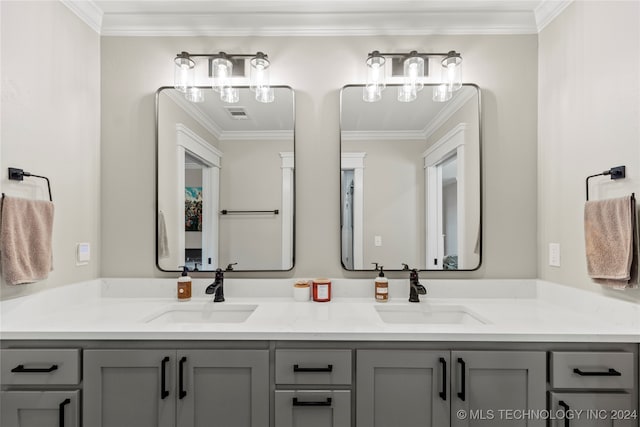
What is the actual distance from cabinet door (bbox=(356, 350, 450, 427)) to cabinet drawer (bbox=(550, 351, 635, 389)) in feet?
1.42

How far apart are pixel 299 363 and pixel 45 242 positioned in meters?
1.28

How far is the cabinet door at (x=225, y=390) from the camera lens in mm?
1349

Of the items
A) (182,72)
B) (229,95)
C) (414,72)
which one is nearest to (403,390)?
(414,72)

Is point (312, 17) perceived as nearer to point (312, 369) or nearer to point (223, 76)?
point (223, 76)

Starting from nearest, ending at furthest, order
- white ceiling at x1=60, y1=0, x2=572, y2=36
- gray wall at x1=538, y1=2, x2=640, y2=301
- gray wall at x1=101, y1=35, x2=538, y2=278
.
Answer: gray wall at x1=538, y1=2, x2=640, y2=301
white ceiling at x1=60, y1=0, x2=572, y2=36
gray wall at x1=101, y1=35, x2=538, y2=278

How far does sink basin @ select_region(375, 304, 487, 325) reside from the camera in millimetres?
1804

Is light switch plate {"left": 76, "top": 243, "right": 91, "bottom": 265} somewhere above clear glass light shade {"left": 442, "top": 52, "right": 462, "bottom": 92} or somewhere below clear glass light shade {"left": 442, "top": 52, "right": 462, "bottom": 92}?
below

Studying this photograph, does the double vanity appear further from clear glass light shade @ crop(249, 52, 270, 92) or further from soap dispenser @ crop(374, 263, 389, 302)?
clear glass light shade @ crop(249, 52, 270, 92)

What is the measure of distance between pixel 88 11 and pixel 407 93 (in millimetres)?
1820

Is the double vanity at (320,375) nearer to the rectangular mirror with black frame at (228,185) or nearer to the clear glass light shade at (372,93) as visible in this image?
the rectangular mirror with black frame at (228,185)

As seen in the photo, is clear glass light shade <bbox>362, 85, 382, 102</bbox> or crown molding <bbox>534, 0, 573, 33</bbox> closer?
crown molding <bbox>534, 0, 573, 33</bbox>

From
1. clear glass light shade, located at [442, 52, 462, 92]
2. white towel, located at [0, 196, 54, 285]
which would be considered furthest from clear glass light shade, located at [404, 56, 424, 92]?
white towel, located at [0, 196, 54, 285]

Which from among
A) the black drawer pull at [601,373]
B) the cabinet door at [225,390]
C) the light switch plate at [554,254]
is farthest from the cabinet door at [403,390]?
the light switch plate at [554,254]

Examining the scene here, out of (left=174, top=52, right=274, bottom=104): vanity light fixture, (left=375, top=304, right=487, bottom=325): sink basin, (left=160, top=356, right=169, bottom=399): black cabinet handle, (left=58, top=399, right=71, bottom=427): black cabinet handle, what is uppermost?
(left=174, top=52, right=274, bottom=104): vanity light fixture
